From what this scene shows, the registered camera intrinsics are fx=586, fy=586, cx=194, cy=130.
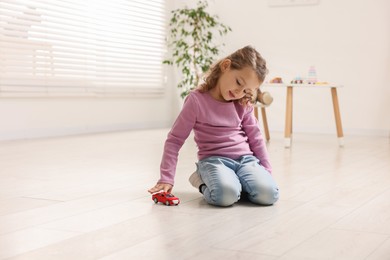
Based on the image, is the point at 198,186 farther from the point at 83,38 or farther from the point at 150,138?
the point at 83,38

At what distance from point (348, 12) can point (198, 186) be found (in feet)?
12.9

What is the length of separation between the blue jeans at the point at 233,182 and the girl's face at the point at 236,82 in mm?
235

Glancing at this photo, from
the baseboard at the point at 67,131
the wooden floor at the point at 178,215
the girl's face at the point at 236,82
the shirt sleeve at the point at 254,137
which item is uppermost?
the girl's face at the point at 236,82

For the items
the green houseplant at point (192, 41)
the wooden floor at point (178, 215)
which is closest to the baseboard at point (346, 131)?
the green houseplant at point (192, 41)

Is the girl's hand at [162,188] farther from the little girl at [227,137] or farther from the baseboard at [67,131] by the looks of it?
the baseboard at [67,131]

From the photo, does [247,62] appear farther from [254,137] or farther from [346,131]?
[346,131]

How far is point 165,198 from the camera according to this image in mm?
1893

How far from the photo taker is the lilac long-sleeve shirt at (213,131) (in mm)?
1994

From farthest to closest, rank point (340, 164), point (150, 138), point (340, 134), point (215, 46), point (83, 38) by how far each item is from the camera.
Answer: point (215, 46)
point (83, 38)
point (150, 138)
point (340, 134)
point (340, 164)

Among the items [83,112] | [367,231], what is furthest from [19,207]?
[83,112]

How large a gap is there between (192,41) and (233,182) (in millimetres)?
4550

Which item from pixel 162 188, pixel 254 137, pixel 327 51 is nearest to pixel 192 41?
pixel 327 51

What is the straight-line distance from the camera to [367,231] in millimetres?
1552

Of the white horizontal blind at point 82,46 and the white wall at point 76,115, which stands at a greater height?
the white horizontal blind at point 82,46
